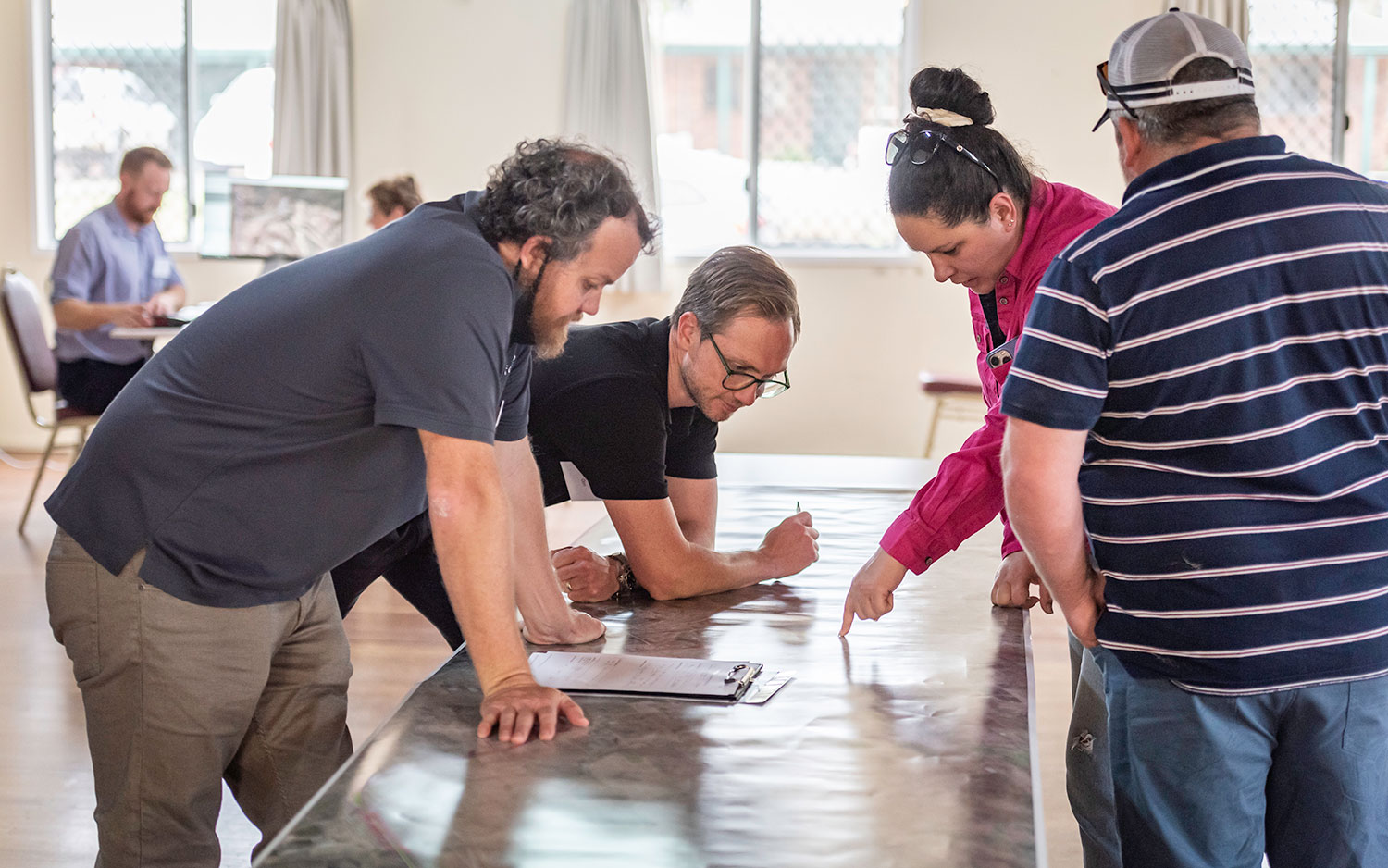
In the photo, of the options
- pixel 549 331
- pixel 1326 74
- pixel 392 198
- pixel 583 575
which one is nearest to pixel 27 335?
pixel 392 198

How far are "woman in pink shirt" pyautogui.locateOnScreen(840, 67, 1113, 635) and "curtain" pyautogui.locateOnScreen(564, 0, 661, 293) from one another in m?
4.78

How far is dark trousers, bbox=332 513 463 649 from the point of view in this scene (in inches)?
81.9

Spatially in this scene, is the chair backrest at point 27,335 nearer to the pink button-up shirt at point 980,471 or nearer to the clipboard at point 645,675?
the clipboard at point 645,675

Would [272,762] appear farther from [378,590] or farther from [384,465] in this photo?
[378,590]

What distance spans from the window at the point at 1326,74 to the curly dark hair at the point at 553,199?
18.6 ft

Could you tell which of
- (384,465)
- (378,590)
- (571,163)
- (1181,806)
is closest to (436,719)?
(384,465)

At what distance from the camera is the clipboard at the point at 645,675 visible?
1397mm

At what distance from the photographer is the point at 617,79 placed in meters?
6.44

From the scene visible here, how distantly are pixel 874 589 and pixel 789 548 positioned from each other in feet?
1.17

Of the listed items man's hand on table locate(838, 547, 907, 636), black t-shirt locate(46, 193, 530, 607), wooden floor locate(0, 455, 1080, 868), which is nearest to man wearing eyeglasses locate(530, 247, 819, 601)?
man's hand on table locate(838, 547, 907, 636)

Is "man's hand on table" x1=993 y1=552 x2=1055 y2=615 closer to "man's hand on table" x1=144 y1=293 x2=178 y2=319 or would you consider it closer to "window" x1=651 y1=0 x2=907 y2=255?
"man's hand on table" x1=144 y1=293 x2=178 y2=319

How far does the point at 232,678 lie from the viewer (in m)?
1.53

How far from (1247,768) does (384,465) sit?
1031 millimetres

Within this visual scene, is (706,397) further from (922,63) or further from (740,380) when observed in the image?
(922,63)
